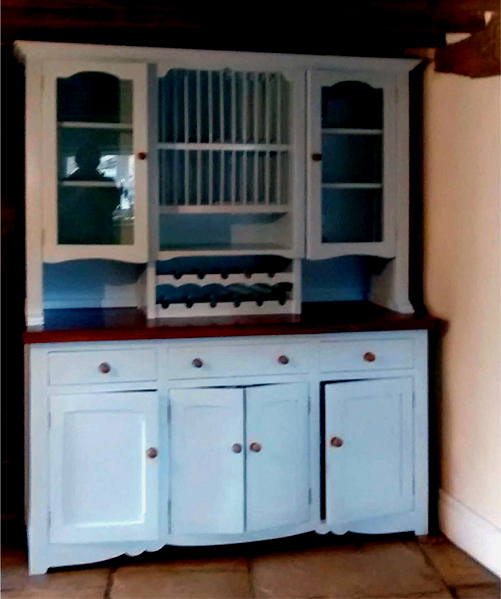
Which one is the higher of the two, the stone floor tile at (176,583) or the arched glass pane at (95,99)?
the arched glass pane at (95,99)

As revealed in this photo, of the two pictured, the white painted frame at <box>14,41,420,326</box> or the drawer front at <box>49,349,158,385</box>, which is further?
the white painted frame at <box>14,41,420,326</box>

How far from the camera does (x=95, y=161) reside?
2713 millimetres

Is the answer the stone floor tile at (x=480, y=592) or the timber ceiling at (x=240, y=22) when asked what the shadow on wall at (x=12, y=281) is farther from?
the stone floor tile at (x=480, y=592)

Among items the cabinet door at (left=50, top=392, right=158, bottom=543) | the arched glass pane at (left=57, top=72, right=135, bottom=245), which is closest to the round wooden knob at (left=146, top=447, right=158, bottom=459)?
the cabinet door at (left=50, top=392, right=158, bottom=543)

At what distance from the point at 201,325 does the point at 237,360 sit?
17cm

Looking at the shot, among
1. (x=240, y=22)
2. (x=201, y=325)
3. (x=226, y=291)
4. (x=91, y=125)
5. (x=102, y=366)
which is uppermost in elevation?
(x=240, y=22)

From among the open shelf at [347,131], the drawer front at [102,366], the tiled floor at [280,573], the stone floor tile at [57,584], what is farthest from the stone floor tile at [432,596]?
the open shelf at [347,131]

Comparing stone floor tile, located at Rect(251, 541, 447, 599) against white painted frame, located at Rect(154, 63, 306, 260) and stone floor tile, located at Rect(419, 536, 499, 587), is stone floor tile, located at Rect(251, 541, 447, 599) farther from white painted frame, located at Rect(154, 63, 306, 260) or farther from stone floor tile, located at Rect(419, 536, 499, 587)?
white painted frame, located at Rect(154, 63, 306, 260)

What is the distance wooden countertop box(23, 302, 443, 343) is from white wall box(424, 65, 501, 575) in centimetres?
16

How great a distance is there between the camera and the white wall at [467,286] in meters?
2.52

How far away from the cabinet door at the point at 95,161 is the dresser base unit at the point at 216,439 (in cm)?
42

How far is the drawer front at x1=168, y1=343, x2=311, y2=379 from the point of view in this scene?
256 centimetres

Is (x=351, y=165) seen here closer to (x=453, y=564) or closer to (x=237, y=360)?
(x=237, y=360)

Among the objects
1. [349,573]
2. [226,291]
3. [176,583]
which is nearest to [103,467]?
[176,583]
